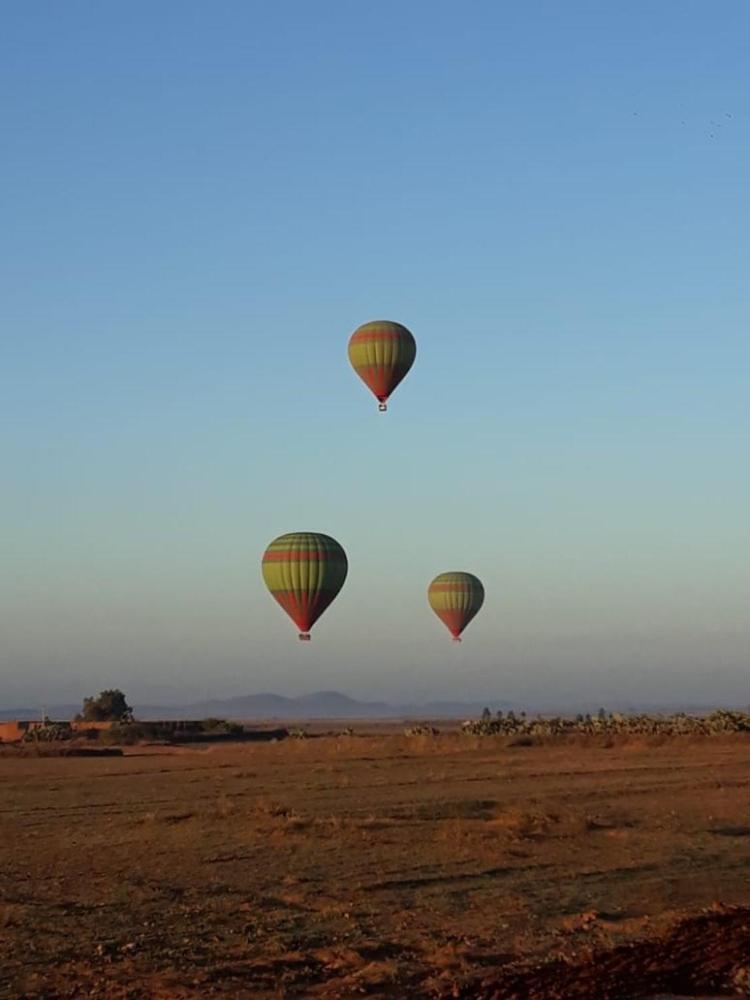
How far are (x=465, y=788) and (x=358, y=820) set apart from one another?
1159 centimetres

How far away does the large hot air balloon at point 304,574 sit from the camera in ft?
187

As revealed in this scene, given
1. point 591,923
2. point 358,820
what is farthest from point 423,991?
point 358,820

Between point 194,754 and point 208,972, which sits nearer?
point 208,972

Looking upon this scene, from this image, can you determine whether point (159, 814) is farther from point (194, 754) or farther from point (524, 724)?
point (524, 724)

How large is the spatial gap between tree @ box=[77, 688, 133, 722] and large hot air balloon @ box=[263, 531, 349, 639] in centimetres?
5934

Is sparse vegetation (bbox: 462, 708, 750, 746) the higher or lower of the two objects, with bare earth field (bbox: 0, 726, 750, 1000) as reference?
higher

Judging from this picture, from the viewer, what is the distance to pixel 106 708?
382 ft

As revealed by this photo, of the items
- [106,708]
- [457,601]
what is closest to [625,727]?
[457,601]

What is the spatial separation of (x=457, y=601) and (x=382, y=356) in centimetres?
1893

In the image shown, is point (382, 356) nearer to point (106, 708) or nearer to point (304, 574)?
point (304, 574)

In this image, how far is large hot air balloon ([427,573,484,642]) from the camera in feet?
243

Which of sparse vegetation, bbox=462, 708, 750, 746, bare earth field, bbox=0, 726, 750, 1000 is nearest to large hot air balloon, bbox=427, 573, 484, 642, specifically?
sparse vegetation, bbox=462, 708, 750, 746

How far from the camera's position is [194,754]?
68.6 metres

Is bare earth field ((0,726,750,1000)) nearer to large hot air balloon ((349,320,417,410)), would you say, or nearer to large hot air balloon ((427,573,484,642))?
large hot air balloon ((349,320,417,410))
